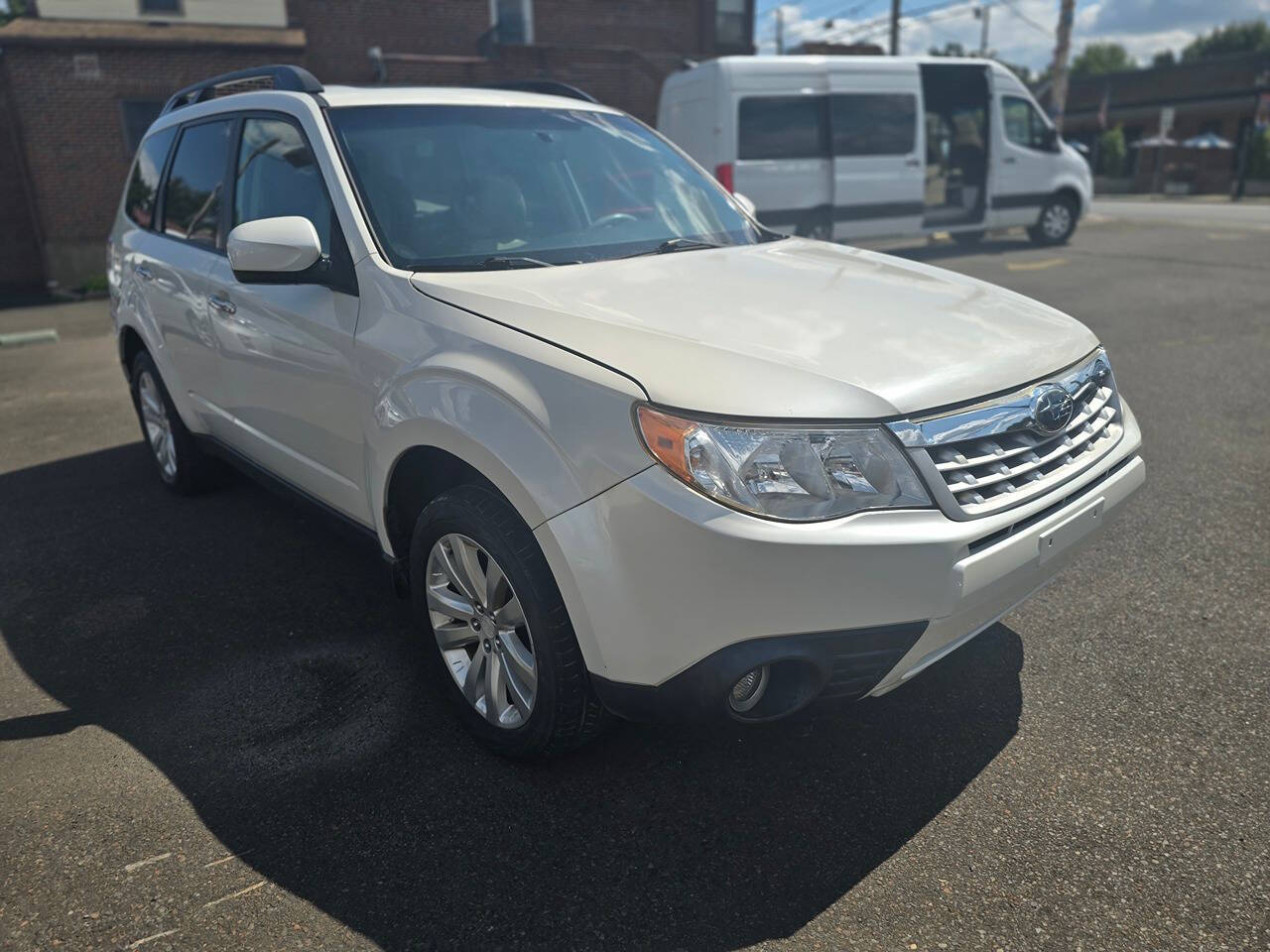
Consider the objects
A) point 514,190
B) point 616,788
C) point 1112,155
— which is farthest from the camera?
point 1112,155

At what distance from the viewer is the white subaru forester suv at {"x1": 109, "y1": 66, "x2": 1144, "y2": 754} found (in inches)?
81.5

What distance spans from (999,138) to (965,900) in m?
14.6

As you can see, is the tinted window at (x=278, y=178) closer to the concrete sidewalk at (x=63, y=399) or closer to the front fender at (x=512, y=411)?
the front fender at (x=512, y=411)

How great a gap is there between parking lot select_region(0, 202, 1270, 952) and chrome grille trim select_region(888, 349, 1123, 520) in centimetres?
68

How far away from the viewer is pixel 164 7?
1880 cm

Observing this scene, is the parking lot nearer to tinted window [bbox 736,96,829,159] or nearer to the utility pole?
tinted window [bbox 736,96,829,159]

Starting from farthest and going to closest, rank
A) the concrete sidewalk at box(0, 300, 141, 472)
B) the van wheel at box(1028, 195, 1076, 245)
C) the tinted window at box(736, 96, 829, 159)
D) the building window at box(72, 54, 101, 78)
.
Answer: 1. the building window at box(72, 54, 101, 78)
2. the van wheel at box(1028, 195, 1076, 245)
3. the tinted window at box(736, 96, 829, 159)
4. the concrete sidewalk at box(0, 300, 141, 472)

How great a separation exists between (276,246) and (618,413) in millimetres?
1324

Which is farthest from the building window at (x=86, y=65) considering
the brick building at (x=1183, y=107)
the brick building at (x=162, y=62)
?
the brick building at (x=1183, y=107)

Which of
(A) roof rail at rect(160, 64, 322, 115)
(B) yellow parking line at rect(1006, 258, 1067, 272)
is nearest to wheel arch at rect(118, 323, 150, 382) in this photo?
(A) roof rail at rect(160, 64, 322, 115)

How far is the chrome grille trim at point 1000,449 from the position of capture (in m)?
2.14

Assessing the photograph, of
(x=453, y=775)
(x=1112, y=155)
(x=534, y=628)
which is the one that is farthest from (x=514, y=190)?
(x=1112, y=155)

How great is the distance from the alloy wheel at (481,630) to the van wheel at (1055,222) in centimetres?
1491

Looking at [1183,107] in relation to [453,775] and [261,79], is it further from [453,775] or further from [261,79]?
[453,775]
